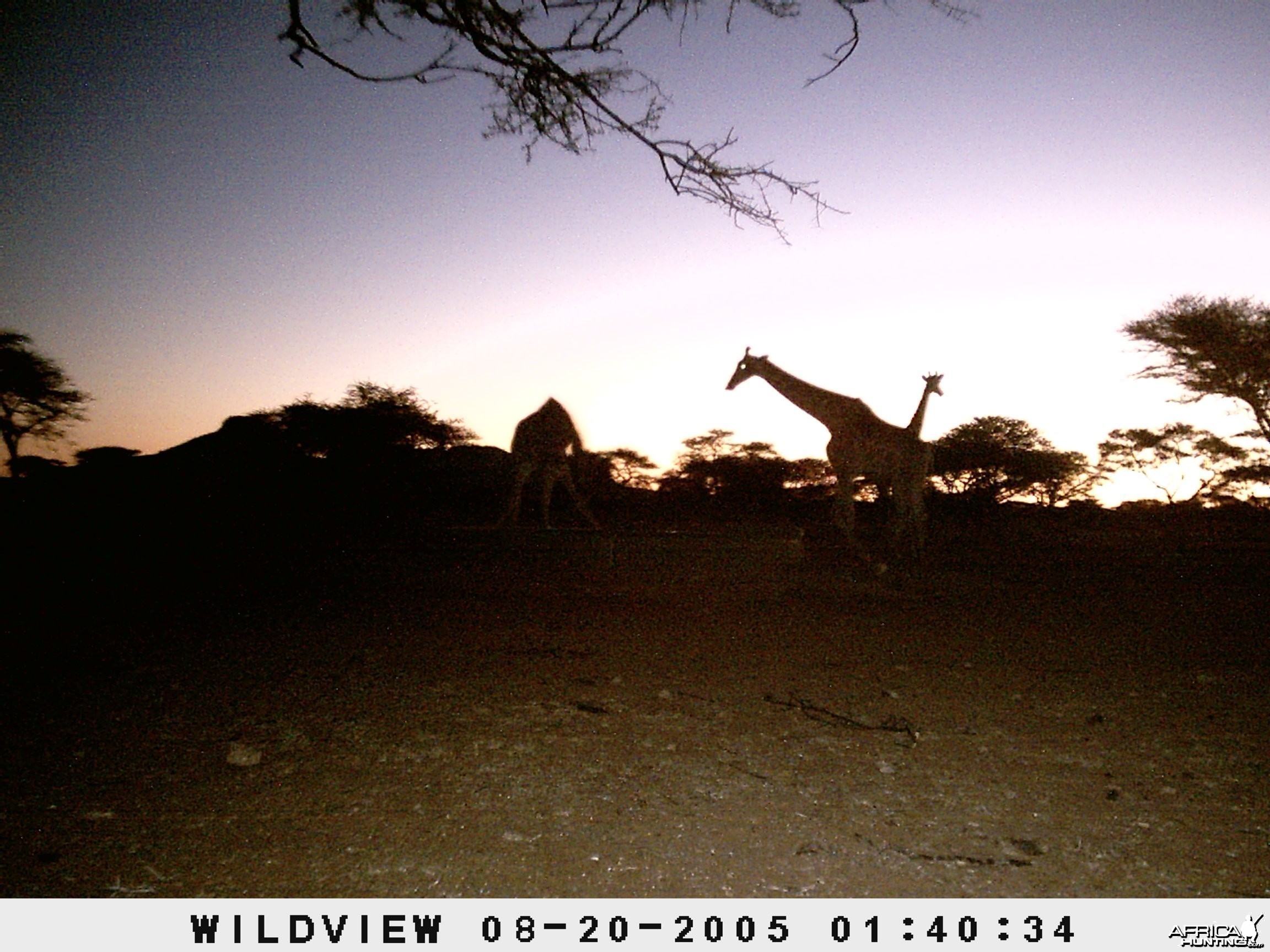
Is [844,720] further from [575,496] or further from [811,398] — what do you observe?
[811,398]

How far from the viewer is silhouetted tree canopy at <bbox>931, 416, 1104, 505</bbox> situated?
2464 centimetres

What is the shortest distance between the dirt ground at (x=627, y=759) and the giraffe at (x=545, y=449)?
2913 millimetres

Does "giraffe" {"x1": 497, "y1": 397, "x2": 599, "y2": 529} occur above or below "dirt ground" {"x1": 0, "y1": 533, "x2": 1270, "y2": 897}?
above

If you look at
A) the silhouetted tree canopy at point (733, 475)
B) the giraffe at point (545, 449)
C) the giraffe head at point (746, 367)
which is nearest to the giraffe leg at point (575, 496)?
the giraffe at point (545, 449)

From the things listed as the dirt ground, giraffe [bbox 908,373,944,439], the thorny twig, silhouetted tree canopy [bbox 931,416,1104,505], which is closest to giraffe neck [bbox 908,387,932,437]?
giraffe [bbox 908,373,944,439]

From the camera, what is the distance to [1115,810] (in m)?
2.71

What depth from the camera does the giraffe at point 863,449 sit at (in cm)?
952

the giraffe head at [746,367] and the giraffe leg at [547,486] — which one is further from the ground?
the giraffe head at [746,367]

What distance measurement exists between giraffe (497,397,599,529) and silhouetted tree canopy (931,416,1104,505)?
722 inches

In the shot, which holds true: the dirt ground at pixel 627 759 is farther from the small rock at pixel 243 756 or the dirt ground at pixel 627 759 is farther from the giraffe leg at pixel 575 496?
the giraffe leg at pixel 575 496

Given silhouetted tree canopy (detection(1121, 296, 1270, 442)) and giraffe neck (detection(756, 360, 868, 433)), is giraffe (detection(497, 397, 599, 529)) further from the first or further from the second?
silhouetted tree canopy (detection(1121, 296, 1270, 442))

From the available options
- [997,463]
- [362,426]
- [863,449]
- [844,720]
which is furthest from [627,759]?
[997,463]
